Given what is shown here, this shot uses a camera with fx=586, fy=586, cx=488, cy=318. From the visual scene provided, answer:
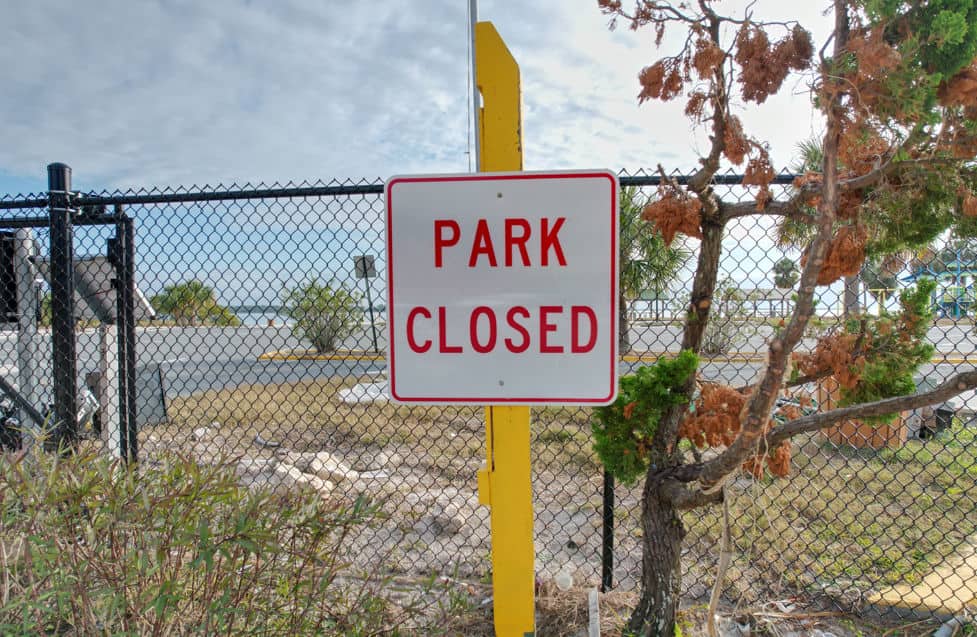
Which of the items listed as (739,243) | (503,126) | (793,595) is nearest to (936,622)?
(793,595)

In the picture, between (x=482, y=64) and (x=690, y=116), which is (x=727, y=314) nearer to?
(x=690, y=116)

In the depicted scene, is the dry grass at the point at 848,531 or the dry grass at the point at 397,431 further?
the dry grass at the point at 397,431

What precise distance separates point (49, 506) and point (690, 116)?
2.51 meters

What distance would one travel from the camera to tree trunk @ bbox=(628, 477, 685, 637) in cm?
224

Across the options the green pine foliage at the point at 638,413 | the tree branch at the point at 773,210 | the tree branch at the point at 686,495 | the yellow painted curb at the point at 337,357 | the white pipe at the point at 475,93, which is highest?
the white pipe at the point at 475,93

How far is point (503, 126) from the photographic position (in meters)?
1.78

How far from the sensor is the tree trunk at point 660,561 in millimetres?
2242

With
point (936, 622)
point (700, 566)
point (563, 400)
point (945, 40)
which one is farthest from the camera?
point (700, 566)

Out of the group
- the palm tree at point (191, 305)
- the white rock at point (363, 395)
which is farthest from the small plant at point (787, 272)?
the white rock at point (363, 395)

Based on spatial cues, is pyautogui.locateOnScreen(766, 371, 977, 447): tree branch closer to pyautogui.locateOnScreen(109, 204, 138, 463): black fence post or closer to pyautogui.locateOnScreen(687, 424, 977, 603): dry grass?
pyautogui.locateOnScreen(687, 424, 977, 603): dry grass

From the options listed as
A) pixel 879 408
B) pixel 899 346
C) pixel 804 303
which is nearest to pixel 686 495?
pixel 879 408

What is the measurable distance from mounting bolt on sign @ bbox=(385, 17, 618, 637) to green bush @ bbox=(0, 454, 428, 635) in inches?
26.3

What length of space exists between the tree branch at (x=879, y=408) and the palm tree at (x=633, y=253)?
24.7 inches

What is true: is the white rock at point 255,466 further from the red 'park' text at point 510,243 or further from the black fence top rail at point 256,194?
the red 'park' text at point 510,243
